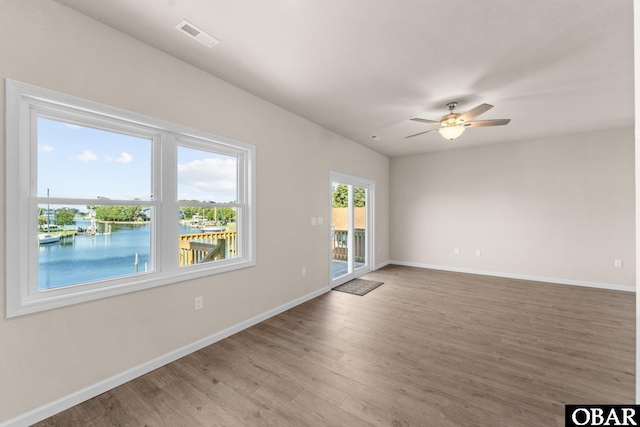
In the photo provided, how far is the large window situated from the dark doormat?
2262 millimetres

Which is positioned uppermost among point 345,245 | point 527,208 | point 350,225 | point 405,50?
point 405,50

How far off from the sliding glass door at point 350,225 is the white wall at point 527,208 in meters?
1.18

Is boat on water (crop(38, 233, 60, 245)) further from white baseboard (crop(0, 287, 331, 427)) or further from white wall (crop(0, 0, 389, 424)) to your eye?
white baseboard (crop(0, 287, 331, 427))

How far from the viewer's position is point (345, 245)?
17.8 feet

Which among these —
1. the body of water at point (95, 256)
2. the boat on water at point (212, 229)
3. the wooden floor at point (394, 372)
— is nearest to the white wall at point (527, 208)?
the wooden floor at point (394, 372)

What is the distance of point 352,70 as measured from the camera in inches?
101

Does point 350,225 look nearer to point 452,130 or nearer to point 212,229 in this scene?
point 452,130

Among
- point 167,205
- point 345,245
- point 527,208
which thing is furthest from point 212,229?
point 527,208

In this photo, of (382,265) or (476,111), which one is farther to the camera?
(382,265)

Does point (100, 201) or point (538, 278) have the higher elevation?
point (100, 201)

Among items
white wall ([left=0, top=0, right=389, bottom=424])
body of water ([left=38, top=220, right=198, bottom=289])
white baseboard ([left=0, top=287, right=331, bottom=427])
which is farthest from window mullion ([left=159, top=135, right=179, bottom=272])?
white baseboard ([left=0, top=287, right=331, bottom=427])

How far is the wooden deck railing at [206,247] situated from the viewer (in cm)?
260

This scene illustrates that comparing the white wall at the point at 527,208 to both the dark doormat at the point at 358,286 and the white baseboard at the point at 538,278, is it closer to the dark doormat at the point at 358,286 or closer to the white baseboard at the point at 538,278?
the white baseboard at the point at 538,278

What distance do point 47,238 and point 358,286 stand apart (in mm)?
4078
